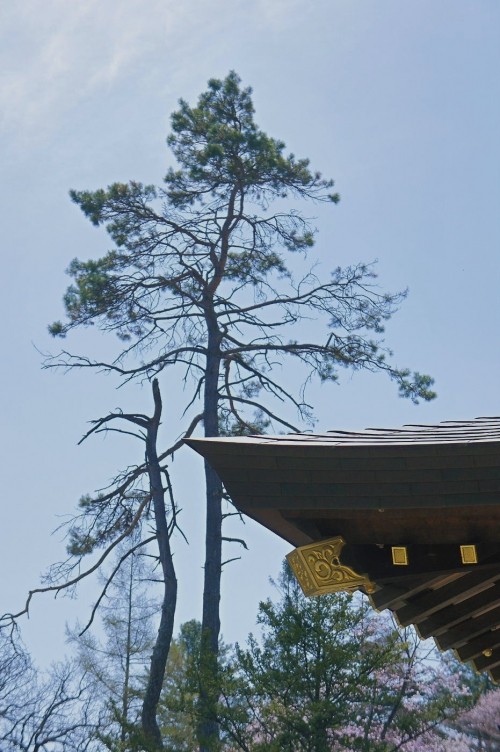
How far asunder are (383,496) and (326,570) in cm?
51

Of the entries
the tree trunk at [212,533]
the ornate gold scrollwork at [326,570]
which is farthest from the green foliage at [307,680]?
the ornate gold scrollwork at [326,570]

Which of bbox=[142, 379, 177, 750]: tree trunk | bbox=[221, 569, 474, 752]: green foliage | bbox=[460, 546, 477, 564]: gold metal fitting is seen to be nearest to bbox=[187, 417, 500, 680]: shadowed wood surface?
bbox=[460, 546, 477, 564]: gold metal fitting

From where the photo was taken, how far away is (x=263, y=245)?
2048 cm

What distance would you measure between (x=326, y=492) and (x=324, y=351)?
15.6 m

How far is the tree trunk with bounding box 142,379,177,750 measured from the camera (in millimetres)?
16453

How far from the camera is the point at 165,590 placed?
17766 mm

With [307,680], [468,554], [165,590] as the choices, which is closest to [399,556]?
[468,554]

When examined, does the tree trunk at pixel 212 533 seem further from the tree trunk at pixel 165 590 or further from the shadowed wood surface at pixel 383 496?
the shadowed wood surface at pixel 383 496

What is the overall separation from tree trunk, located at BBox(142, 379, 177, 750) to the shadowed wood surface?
471 inches

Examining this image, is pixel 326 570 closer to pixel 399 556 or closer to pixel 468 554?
pixel 399 556

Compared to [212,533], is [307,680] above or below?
below

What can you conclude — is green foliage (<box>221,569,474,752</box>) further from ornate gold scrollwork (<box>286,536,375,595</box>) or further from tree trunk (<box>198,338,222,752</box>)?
ornate gold scrollwork (<box>286,536,375,595</box>)

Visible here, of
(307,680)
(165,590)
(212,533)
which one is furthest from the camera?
(212,533)

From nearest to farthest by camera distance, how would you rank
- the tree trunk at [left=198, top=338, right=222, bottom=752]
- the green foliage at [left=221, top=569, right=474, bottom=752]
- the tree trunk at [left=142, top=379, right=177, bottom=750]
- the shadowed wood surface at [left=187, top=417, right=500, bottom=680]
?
the shadowed wood surface at [left=187, top=417, right=500, bottom=680] → the green foliage at [left=221, top=569, right=474, bottom=752] → the tree trunk at [left=198, top=338, right=222, bottom=752] → the tree trunk at [left=142, top=379, right=177, bottom=750]
